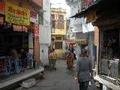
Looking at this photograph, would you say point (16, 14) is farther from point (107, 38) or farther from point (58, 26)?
→ point (58, 26)

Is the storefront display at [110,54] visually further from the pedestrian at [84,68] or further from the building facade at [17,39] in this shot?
the building facade at [17,39]

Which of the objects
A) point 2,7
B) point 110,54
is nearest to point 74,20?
point 2,7

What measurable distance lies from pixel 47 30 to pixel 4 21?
58.9 feet

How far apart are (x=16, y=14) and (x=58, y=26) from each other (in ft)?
158

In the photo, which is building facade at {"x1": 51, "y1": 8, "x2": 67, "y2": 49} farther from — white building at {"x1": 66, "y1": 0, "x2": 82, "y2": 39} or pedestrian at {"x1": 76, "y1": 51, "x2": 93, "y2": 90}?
pedestrian at {"x1": 76, "y1": 51, "x2": 93, "y2": 90}

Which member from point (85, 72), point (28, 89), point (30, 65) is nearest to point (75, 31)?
point (30, 65)

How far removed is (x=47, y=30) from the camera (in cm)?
3556

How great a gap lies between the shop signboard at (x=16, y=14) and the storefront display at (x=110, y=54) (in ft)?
14.5

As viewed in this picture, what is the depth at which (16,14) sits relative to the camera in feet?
63.0

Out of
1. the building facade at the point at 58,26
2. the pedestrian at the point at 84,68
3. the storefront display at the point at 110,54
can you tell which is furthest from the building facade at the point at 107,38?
the building facade at the point at 58,26

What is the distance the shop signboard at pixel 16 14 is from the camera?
17.9 m

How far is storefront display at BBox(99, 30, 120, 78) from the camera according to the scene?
537 inches

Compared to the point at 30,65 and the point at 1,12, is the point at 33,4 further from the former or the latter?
the point at 1,12

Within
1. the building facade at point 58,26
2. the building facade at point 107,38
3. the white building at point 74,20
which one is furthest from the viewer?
the building facade at point 58,26
